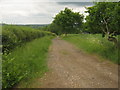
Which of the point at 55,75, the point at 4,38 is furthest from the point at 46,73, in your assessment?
the point at 4,38

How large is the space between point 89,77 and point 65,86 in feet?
4.45

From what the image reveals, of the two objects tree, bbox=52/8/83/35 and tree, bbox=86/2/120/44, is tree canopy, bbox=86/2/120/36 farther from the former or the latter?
tree, bbox=52/8/83/35

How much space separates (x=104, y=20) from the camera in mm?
9227

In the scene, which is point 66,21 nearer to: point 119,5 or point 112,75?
point 119,5

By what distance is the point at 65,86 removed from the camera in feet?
16.2

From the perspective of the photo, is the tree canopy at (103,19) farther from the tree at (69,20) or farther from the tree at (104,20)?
the tree at (69,20)

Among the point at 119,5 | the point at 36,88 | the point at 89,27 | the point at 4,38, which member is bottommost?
the point at 36,88

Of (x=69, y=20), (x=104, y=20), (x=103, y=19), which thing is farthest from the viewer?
(x=69, y=20)

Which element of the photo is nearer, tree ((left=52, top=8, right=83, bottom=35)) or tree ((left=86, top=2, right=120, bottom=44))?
tree ((left=86, top=2, right=120, bottom=44))

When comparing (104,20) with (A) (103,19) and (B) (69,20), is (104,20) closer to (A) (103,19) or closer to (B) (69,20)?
(A) (103,19)

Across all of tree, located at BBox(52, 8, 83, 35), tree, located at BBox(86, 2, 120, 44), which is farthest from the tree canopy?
tree, located at BBox(52, 8, 83, 35)

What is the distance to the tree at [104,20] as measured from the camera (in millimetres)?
8180

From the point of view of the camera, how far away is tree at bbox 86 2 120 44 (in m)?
8.18

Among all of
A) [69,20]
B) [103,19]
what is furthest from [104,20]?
[69,20]
